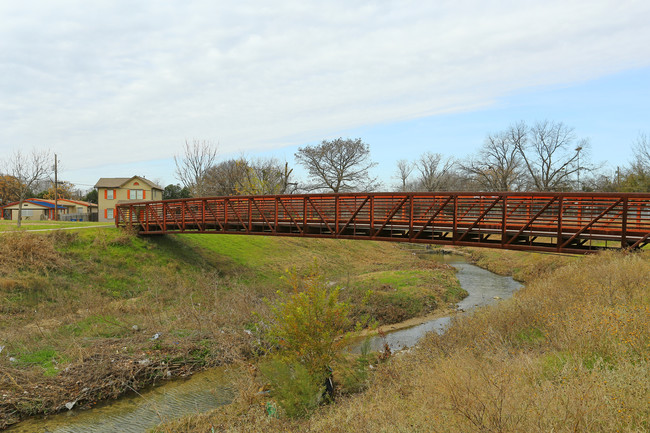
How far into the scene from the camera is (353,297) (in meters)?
18.1

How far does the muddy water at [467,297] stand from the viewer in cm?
1366

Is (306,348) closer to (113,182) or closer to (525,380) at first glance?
(525,380)

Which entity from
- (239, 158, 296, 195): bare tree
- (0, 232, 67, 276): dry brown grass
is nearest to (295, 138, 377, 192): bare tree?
(239, 158, 296, 195): bare tree

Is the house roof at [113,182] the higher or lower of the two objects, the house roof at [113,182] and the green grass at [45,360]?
the higher

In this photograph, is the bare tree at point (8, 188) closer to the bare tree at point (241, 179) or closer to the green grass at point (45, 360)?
the bare tree at point (241, 179)

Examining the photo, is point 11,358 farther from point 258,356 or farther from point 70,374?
point 258,356

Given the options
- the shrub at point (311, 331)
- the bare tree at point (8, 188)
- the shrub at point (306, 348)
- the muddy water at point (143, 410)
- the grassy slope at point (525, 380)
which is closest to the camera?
the grassy slope at point (525, 380)

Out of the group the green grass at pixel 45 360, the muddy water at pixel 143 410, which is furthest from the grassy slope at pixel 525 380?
the green grass at pixel 45 360

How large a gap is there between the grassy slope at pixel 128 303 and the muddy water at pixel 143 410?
48 centimetres

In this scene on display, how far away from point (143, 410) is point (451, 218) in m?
12.6

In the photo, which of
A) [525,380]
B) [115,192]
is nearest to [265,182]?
[115,192]

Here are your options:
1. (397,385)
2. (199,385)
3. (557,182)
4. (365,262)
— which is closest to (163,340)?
(199,385)

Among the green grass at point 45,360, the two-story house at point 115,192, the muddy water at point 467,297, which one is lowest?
the muddy water at point 467,297

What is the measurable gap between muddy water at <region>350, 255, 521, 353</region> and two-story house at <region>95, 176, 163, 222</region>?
45.0 metres
